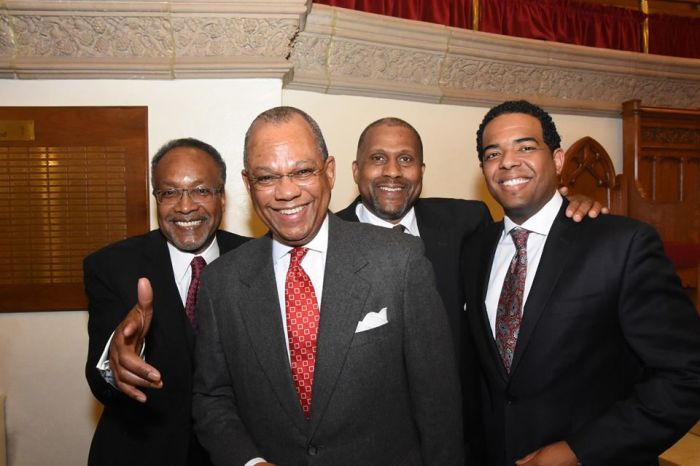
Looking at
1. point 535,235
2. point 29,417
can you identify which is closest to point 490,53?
point 535,235

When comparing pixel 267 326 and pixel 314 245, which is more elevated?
pixel 314 245

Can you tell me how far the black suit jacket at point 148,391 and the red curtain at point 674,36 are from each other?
4726 millimetres

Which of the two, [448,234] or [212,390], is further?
[448,234]

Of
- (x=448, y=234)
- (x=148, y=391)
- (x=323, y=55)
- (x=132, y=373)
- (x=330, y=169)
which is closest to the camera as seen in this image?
(x=132, y=373)

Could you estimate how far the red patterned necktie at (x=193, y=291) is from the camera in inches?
78.9

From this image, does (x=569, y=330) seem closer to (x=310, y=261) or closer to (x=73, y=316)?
(x=310, y=261)

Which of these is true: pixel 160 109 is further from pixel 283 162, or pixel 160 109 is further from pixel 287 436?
pixel 287 436

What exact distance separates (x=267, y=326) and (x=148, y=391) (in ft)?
2.25

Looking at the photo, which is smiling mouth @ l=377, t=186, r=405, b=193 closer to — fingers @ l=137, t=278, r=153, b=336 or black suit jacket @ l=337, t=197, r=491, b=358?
black suit jacket @ l=337, t=197, r=491, b=358

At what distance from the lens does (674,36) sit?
481cm

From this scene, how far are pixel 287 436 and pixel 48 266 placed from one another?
7.05ft

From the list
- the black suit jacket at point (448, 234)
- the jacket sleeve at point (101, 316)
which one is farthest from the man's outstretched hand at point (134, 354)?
the black suit jacket at point (448, 234)

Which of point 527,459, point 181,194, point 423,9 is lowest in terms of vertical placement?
point 527,459

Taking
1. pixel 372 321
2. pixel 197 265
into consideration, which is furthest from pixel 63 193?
pixel 372 321
